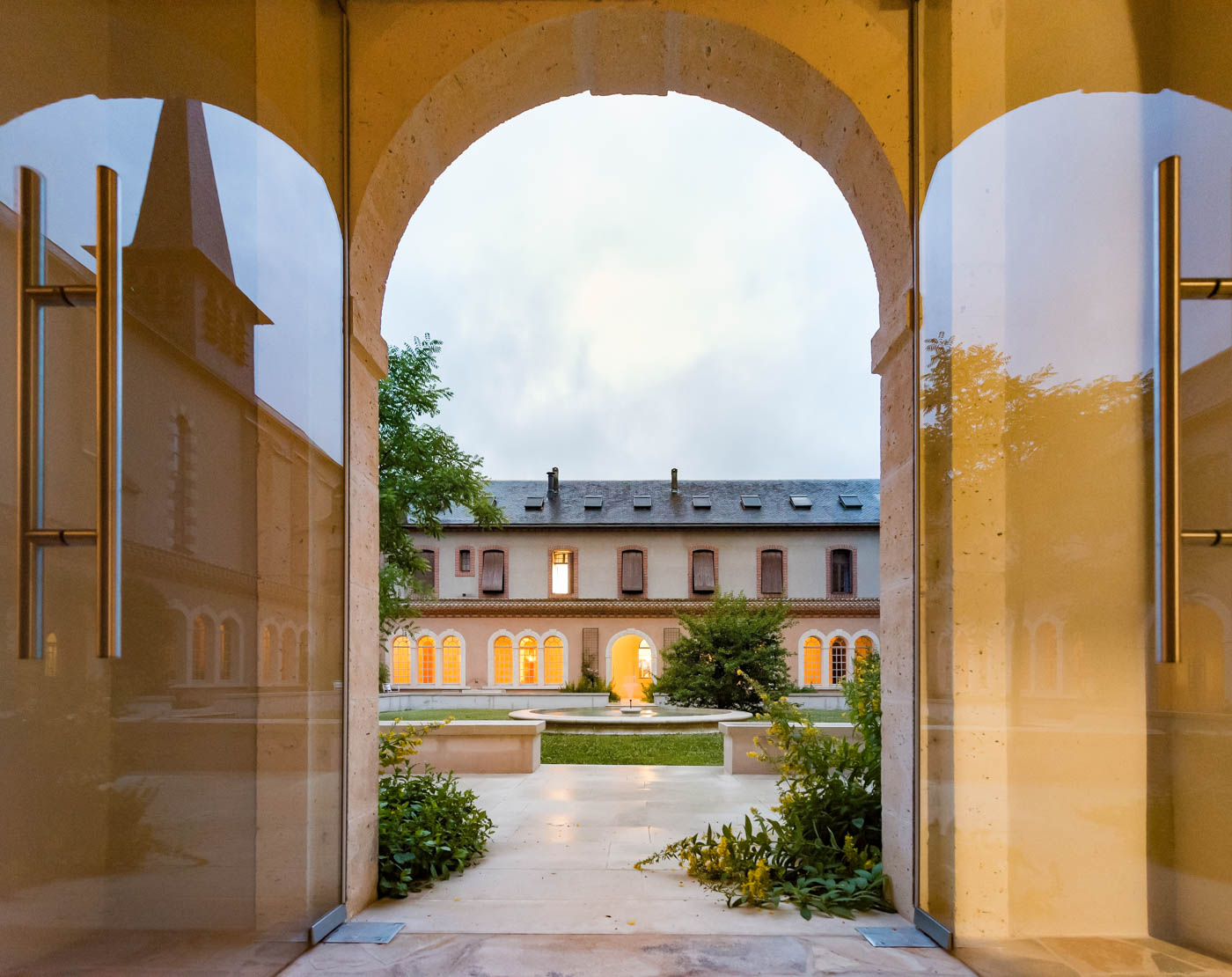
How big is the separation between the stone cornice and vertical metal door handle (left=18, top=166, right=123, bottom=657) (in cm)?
2573

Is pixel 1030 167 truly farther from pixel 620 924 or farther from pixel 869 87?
pixel 620 924

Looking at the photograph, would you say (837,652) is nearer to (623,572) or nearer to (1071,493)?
(623,572)

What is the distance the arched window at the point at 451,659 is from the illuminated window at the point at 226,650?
25253 mm

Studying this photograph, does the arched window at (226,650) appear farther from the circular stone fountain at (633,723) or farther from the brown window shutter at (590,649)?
the brown window shutter at (590,649)

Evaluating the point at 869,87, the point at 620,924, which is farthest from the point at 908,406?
the point at 620,924

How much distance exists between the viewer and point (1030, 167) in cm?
279

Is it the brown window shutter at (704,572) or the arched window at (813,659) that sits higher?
the brown window shutter at (704,572)

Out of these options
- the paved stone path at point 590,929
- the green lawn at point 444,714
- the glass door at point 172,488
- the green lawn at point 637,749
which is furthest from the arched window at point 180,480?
the green lawn at point 444,714

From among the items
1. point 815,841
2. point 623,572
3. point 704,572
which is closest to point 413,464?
point 815,841

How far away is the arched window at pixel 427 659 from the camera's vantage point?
27.0 metres

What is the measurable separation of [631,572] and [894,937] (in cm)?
2462

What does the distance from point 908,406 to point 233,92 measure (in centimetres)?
285

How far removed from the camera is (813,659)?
88.7 feet

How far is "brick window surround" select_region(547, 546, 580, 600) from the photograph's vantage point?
90.6 ft
